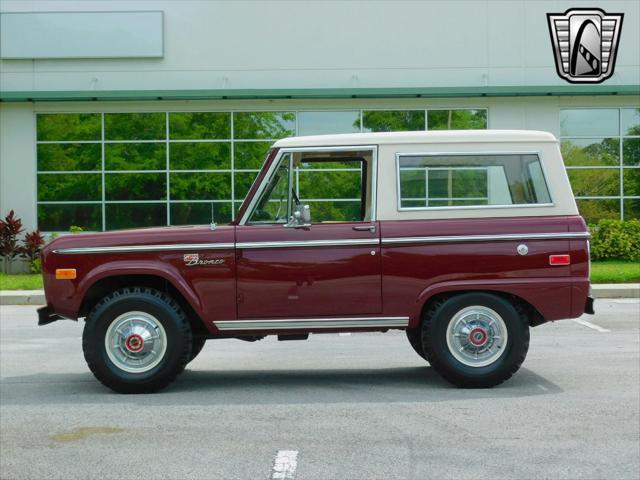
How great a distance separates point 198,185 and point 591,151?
34.6 feet

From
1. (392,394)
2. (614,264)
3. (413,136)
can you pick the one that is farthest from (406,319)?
(614,264)

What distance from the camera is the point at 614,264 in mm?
22656

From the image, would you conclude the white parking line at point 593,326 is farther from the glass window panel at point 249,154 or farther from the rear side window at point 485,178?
the glass window panel at point 249,154

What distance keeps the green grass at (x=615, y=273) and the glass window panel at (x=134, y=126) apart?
11688 mm

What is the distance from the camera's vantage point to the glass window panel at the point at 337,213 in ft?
27.9

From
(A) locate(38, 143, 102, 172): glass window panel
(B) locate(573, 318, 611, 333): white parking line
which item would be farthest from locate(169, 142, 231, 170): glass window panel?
(B) locate(573, 318, 611, 333): white parking line

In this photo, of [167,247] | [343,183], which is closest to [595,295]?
[343,183]

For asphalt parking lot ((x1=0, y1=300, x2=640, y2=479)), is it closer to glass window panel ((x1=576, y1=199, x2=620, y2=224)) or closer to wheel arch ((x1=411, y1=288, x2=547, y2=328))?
wheel arch ((x1=411, y1=288, x2=547, y2=328))

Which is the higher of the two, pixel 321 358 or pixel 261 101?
pixel 261 101

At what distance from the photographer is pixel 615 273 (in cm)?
1967

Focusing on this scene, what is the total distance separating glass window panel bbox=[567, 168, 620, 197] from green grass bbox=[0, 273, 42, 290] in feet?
46.2

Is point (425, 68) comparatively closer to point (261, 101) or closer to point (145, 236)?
point (261, 101)

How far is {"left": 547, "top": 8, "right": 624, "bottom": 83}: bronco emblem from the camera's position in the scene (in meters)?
25.6

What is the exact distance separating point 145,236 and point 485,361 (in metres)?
3.00
